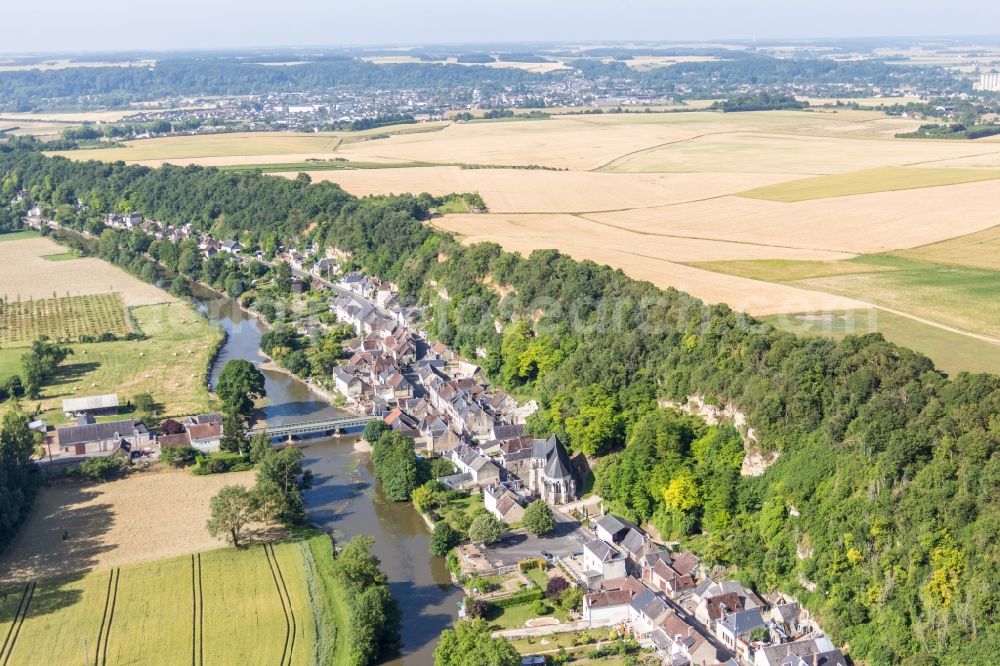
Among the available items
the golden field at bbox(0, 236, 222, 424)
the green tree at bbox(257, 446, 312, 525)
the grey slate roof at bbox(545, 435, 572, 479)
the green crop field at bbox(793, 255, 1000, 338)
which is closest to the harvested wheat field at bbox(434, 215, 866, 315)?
the green crop field at bbox(793, 255, 1000, 338)

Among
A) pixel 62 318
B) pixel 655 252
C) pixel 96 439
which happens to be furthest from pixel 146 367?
pixel 655 252

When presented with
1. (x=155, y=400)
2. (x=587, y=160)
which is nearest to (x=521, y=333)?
(x=155, y=400)

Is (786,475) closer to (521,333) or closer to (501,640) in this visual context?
(501,640)

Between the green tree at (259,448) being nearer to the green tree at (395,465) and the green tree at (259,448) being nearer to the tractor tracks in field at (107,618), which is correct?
the green tree at (395,465)

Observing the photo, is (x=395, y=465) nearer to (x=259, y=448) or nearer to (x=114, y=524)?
(x=259, y=448)

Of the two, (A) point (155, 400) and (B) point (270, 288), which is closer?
(A) point (155, 400)
